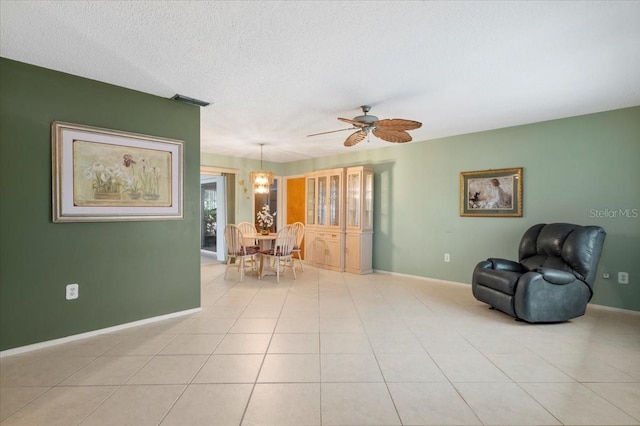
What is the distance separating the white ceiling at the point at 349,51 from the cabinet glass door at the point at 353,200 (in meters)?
2.16

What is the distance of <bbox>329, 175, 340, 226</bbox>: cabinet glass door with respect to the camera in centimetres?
621

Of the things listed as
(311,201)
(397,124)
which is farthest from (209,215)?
(397,124)

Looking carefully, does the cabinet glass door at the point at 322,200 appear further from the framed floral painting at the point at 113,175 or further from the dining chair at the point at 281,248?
the framed floral painting at the point at 113,175

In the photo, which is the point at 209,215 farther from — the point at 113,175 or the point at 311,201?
the point at 113,175

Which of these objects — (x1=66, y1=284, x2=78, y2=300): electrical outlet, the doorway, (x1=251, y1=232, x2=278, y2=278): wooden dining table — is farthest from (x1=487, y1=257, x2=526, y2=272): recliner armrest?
the doorway

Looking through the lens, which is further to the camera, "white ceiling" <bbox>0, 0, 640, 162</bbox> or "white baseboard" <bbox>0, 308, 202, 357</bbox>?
"white baseboard" <bbox>0, 308, 202, 357</bbox>

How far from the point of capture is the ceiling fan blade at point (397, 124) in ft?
10.6

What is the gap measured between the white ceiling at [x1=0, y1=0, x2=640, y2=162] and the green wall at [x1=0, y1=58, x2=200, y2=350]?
0.21 metres

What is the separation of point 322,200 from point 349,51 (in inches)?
165

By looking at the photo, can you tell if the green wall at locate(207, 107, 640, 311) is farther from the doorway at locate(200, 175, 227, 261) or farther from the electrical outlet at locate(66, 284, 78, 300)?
the electrical outlet at locate(66, 284, 78, 300)

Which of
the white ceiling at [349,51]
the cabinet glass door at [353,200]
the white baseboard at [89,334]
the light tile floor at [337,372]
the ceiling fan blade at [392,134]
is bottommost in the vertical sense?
the light tile floor at [337,372]

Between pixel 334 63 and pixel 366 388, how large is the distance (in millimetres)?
2415

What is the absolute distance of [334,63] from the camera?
2637 mm

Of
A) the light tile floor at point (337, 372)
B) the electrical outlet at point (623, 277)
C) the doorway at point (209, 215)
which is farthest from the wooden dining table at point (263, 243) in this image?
the electrical outlet at point (623, 277)
